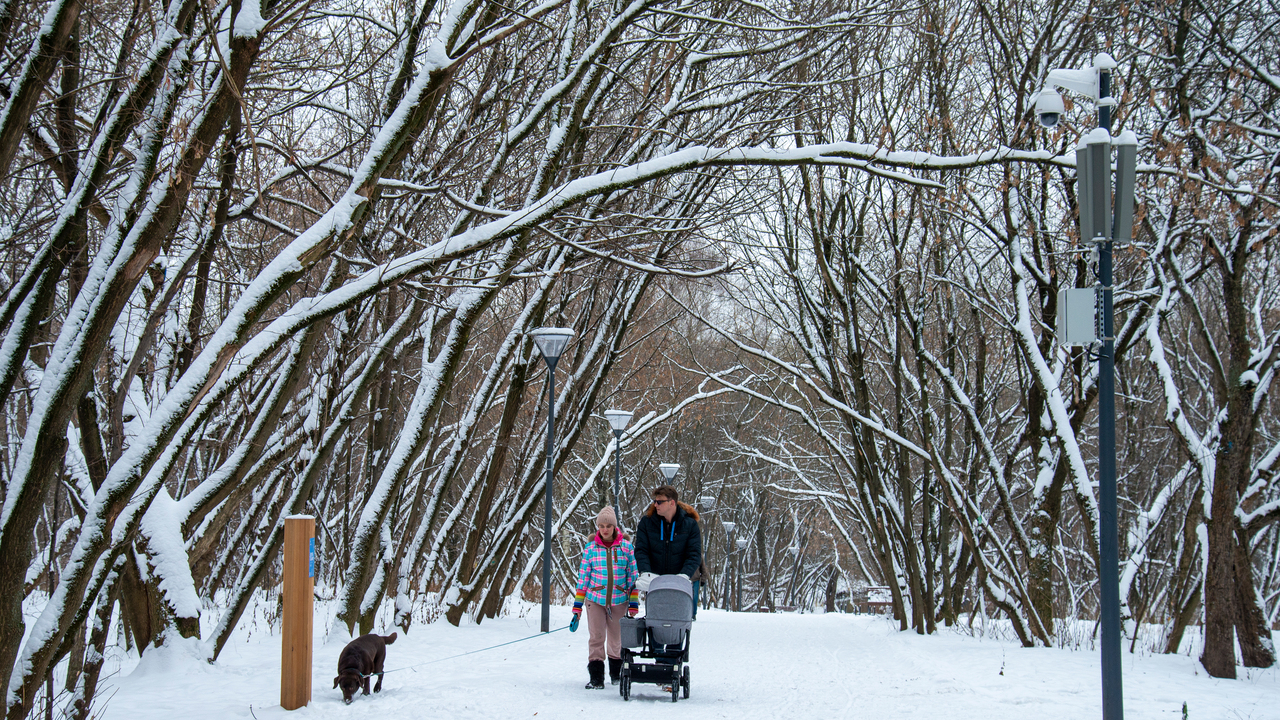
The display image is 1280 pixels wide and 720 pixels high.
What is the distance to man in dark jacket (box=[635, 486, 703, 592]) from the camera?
26.7ft

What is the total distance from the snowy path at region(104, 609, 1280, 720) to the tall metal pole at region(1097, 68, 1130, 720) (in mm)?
1277

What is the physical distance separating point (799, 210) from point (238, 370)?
40.9ft

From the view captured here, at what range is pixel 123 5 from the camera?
7.16 meters

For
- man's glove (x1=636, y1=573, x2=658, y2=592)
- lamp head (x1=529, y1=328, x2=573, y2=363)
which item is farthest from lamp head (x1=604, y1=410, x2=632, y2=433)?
man's glove (x1=636, y1=573, x2=658, y2=592)

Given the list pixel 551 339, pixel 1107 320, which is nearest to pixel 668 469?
pixel 551 339

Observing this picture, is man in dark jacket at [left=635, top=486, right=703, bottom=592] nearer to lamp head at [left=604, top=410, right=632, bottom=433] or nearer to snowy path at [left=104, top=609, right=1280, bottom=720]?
snowy path at [left=104, top=609, right=1280, bottom=720]

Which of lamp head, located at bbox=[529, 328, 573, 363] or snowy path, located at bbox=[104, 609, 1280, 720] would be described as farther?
lamp head, located at bbox=[529, 328, 573, 363]

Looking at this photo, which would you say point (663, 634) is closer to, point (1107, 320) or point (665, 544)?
point (665, 544)

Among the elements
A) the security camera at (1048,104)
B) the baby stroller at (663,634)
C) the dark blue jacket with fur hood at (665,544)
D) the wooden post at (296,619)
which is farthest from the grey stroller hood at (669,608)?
the security camera at (1048,104)

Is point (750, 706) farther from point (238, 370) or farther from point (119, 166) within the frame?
point (119, 166)

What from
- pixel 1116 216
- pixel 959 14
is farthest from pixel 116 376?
pixel 959 14

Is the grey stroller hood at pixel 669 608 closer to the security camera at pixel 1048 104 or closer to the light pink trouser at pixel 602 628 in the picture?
the light pink trouser at pixel 602 628

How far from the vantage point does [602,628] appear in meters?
8.28

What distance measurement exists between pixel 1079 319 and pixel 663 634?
12.8 feet
